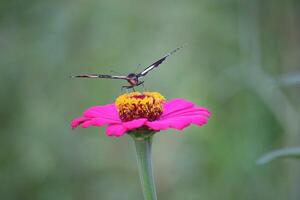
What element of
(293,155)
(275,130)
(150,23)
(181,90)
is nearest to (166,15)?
(150,23)

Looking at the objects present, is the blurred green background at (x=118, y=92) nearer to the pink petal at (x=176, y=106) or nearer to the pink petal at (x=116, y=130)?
the pink petal at (x=176, y=106)

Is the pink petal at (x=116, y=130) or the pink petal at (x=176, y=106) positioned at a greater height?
the pink petal at (x=176, y=106)

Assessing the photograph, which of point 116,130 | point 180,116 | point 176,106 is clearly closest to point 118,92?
point 176,106

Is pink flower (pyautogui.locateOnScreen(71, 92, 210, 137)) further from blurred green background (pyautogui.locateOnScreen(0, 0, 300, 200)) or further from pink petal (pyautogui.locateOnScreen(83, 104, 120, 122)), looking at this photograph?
blurred green background (pyautogui.locateOnScreen(0, 0, 300, 200))

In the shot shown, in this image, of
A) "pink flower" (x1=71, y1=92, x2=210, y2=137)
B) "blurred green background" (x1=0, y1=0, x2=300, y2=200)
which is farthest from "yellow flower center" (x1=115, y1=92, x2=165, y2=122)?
"blurred green background" (x1=0, y1=0, x2=300, y2=200)

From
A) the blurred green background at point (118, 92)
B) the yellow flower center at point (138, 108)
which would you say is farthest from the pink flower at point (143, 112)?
the blurred green background at point (118, 92)

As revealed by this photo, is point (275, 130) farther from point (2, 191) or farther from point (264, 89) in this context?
point (2, 191)
